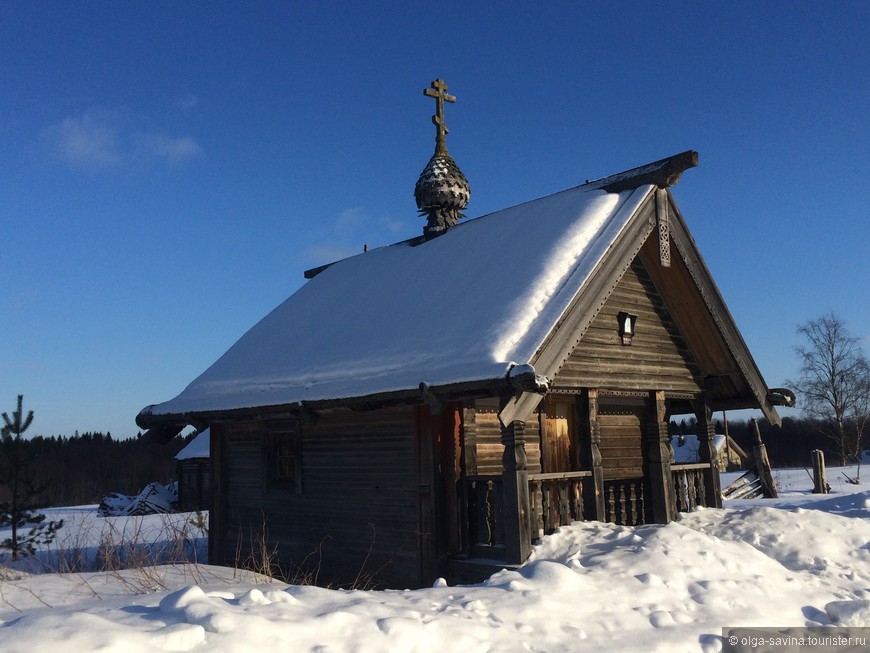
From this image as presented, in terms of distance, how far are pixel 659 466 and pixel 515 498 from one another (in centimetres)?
353

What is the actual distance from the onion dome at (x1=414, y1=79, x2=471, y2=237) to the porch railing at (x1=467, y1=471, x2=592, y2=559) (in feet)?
23.4

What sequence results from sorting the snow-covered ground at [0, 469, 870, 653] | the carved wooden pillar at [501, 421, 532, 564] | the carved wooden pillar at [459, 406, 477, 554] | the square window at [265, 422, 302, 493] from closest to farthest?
the snow-covered ground at [0, 469, 870, 653] → the carved wooden pillar at [501, 421, 532, 564] → the carved wooden pillar at [459, 406, 477, 554] → the square window at [265, 422, 302, 493]

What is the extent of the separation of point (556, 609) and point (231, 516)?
950cm

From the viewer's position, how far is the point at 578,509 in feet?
34.3

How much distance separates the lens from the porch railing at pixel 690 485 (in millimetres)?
12031

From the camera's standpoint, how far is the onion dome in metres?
16.0

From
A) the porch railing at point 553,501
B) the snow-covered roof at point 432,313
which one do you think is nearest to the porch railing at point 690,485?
the porch railing at point 553,501

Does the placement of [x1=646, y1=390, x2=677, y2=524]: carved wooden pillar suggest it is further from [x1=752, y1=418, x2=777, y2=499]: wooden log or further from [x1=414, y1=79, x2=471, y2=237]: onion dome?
[x1=752, y1=418, x2=777, y2=499]: wooden log

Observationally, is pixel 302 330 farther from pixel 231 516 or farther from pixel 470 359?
pixel 470 359

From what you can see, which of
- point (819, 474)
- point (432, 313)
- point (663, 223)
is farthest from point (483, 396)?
point (819, 474)

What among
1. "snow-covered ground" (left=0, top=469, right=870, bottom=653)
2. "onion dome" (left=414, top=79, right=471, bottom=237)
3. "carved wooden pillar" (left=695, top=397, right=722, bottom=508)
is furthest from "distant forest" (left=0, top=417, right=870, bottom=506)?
"snow-covered ground" (left=0, top=469, right=870, bottom=653)

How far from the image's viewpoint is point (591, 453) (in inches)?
414

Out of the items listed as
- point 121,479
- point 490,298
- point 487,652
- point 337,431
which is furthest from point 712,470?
point 121,479

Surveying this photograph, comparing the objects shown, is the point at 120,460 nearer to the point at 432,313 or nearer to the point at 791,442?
the point at 432,313
